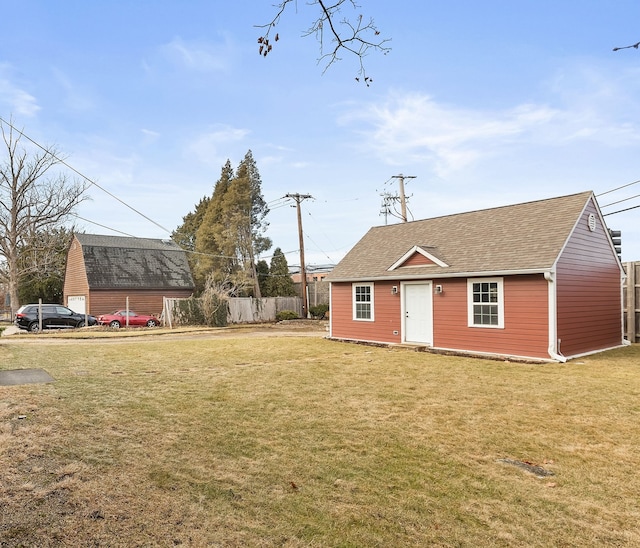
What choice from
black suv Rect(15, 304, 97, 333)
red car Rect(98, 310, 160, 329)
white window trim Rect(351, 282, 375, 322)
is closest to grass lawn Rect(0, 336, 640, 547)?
white window trim Rect(351, 282, 375, 322)

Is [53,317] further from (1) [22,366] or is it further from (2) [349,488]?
(2) [349,488]

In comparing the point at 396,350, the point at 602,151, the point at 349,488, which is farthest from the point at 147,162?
the point at 349,488

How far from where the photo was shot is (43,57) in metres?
12.9

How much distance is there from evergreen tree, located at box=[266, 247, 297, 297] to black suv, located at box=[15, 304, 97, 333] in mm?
13824

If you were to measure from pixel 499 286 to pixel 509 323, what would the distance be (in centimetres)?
106

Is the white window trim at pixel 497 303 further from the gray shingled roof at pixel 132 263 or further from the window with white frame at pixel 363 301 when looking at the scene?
the gray shingled roof at pixel 132 263

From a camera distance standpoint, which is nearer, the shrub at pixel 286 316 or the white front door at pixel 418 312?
the white front door at pixel 418 312

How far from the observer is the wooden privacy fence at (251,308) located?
25641mm

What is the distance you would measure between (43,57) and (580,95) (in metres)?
15.3

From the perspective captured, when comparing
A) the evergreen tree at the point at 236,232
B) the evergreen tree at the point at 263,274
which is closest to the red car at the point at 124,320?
the evergreen tree at the point at 236,232

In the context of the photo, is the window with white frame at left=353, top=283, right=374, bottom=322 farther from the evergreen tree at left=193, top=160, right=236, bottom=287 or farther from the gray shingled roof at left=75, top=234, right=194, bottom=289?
the gray shingled roof at left=75, top=234, right=194, bottom=289

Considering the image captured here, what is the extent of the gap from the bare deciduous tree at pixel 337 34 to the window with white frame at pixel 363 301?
1256 cm

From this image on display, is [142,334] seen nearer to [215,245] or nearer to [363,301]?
[363,301]

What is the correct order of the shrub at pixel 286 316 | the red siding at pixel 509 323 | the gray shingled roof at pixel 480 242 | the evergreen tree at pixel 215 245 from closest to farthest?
the red siding at pixel 509 323 → the gray shingled roof at pixel 480 242 → the shrub at pixel 286 316 → the evergreen tree at pixel 215 245
